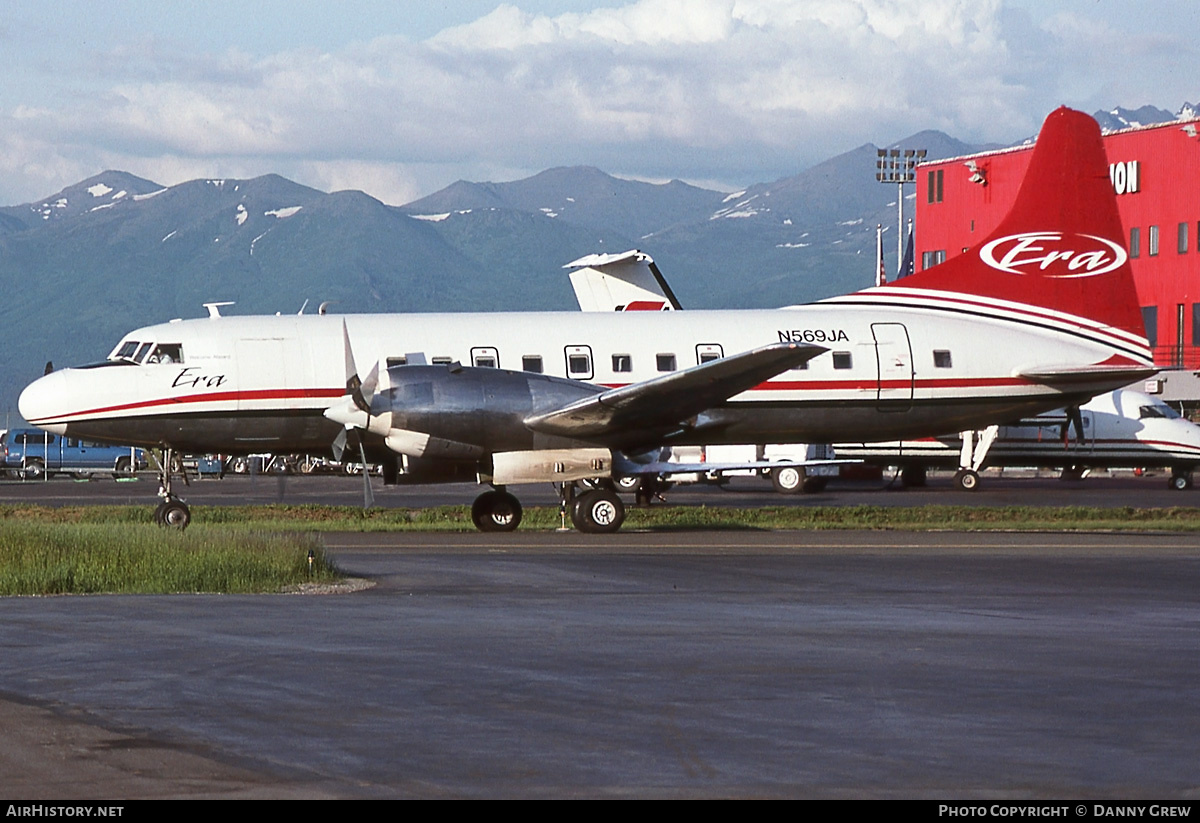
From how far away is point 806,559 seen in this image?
2338 centimetres

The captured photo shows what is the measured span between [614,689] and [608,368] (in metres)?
21.2

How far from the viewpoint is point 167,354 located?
31734 millimetres

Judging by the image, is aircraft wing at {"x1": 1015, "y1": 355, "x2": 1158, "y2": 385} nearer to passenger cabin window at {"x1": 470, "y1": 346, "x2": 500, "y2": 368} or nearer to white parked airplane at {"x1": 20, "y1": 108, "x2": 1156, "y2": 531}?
white parked airplane at {"x1": 20, "y1": 108, "x2": 1156, "y2": 531}

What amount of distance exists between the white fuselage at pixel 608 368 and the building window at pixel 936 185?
224 ft

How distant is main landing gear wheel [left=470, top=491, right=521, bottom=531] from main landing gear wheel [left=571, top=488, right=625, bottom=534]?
63.1 inches

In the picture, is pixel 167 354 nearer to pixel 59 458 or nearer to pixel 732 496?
pixel 732 496

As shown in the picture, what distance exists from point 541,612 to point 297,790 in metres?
8.31

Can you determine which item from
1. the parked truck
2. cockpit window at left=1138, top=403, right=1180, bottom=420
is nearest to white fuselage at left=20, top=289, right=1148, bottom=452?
cockpit window at left=1138, top=403, right=1180, bottom=420

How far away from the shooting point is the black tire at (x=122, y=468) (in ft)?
279

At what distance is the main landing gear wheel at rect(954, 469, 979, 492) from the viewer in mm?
50844

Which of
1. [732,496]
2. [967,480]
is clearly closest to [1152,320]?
[967,480]

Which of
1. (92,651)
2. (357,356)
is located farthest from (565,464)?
(92,651)

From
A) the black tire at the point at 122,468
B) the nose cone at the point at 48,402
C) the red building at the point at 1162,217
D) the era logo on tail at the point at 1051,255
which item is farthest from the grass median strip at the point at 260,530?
the red building at the point at 1162,217

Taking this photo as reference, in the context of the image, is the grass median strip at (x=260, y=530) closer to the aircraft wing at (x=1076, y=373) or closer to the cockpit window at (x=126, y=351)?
the aircraft wing at (x=1076, y=373)
